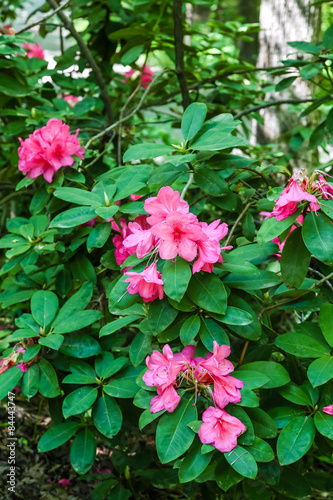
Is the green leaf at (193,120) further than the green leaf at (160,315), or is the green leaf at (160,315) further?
the green leaf at (193,120)

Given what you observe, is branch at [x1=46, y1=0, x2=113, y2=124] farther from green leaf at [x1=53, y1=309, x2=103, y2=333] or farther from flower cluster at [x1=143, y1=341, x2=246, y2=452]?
flower cluster at [x1=143, y1=341, x2=246, y2=452]

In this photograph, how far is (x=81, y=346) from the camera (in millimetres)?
1391

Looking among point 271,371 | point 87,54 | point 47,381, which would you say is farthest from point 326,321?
point 87,54

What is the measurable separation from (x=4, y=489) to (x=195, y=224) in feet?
4.55

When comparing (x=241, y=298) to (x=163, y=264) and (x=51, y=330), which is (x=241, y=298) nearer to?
(x=163, y=264)

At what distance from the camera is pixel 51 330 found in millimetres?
1355

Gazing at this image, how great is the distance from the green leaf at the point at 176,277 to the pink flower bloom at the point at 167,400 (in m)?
0.20

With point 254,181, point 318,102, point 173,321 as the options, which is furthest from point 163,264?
point 318,102

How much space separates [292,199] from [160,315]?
377 millimetres

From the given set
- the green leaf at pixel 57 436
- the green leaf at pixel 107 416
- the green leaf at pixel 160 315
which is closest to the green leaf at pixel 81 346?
the green leaf at pixel 107 416

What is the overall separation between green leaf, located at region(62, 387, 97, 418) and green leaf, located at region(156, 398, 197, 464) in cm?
29

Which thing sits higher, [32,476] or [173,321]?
[173,321]

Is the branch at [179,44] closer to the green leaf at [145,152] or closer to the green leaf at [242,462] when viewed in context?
the green leaf at [145,152]

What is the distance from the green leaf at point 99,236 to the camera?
1309mm
